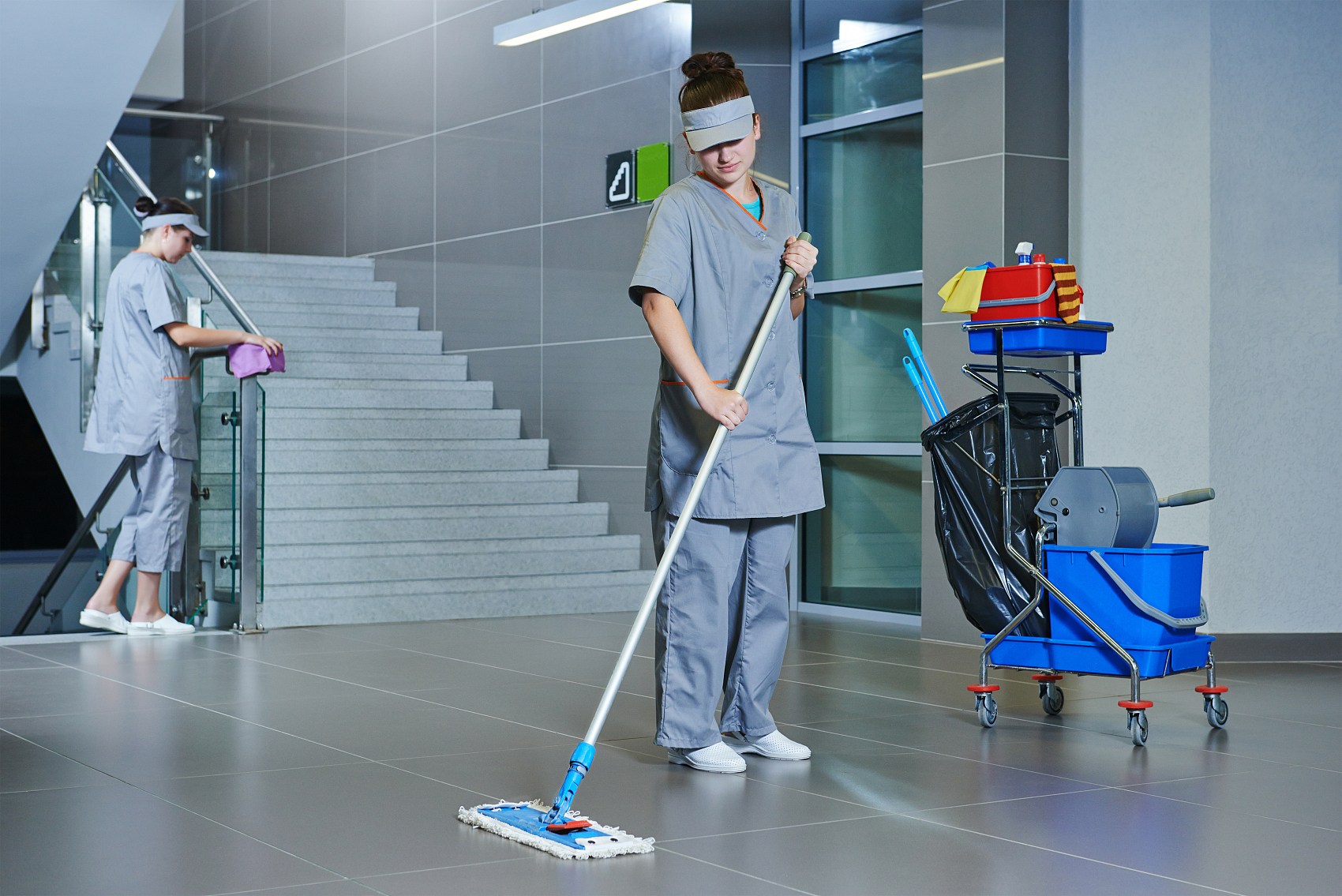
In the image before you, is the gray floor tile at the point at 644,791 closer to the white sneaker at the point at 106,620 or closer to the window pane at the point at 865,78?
the white sneaker at the point at 106,620

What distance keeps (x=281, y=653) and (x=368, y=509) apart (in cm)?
184

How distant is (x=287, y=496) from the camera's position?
6805 millimetres

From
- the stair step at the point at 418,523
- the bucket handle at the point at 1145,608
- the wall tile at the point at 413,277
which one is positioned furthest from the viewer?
the wall tile at the point at 413,277

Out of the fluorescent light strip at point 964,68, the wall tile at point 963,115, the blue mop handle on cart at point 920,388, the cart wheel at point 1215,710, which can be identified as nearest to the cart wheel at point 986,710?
the cart wheel at point 1215,710

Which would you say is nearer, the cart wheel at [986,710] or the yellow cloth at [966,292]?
the cart wheel at [986,710]

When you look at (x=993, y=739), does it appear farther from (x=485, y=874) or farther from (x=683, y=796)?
(x=485, y=874)

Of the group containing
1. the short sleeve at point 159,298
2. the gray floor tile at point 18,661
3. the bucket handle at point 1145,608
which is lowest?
the gray floor tile at point 18,661

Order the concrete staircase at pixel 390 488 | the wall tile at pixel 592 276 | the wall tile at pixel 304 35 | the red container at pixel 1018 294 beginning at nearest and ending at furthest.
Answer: the red container at pixel 1018 294 < the concrete staircase at pixel 390 488 < the wall tile at pixel 592 276 < the wall tile at pixel 304 35

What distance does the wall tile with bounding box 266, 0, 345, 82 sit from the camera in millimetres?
10328

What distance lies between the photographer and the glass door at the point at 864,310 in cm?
659

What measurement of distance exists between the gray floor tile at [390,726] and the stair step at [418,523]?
2075 millimetres

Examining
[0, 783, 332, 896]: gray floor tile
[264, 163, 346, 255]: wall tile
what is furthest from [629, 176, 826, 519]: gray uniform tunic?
[264, 163, 346, 255]: wall tile

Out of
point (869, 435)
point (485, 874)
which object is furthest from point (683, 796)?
point (869, 435)

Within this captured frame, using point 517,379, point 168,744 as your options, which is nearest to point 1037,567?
point 168,744
